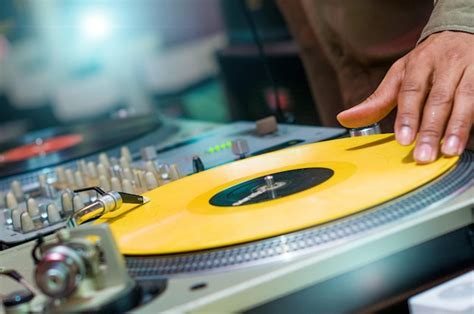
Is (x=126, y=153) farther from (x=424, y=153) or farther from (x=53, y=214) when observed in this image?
(x=424, y=153)

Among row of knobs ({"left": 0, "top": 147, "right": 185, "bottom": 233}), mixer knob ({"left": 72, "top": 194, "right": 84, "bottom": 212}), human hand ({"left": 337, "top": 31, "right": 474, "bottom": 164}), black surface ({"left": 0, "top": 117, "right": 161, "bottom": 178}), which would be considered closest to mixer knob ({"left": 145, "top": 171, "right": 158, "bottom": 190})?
row of knobs ({"left": 0, "top": 147, "right": 185, "bottom": 233})

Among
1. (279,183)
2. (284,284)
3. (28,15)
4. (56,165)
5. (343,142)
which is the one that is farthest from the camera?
(28,15)

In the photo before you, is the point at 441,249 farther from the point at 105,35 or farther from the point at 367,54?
the point at 105,35

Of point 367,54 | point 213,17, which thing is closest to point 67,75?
point 213,17

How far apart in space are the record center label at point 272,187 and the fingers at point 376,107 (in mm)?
139

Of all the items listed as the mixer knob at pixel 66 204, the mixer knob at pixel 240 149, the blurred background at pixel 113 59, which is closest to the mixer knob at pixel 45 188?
the mixer knob at pixel 66 204

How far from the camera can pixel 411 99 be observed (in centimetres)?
113

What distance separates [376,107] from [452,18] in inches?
6.7

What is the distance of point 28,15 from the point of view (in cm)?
299

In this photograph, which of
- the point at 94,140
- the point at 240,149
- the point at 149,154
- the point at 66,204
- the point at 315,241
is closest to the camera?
the point at 315,241

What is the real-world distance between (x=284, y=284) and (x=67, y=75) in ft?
8.19

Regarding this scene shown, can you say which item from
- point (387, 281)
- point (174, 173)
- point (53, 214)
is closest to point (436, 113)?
point (387, 281)

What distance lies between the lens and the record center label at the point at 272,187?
0.98 m

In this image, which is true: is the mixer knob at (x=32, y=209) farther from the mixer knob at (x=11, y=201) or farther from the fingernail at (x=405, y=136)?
the fingernail at (x=405, y=136)
